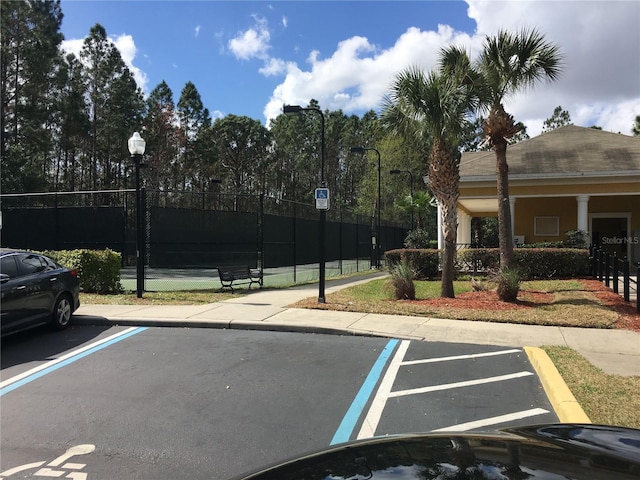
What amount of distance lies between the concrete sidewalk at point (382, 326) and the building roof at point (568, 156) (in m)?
12.6

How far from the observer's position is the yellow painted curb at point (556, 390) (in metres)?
4.52

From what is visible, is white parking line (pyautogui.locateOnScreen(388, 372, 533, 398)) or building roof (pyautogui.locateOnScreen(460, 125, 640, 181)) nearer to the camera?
white parking line (pyautogui.locateOnScreen(388, 372, 533, 398))

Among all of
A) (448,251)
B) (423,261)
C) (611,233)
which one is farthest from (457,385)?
(611,233)

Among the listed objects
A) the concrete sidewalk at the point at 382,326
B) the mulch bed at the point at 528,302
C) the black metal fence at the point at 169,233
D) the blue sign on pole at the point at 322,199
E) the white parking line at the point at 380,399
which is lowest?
the white parking line at the point at 380,399

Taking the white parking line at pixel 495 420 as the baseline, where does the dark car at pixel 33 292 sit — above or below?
above

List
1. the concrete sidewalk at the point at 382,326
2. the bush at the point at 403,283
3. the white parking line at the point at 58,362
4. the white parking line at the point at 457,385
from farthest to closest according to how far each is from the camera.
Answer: the bush at the point at 403,283
the concrete sidewalk at the point at 382,326
the white parking line at the point at 58,362
the white parking line at the point at 457,385

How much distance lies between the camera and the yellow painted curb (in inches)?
178

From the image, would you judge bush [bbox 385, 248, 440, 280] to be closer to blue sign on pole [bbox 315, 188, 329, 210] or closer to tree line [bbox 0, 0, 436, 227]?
tree line [bbox 0, 0, 436, 227]

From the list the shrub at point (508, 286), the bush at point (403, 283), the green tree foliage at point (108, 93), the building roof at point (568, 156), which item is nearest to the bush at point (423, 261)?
the building roof at point (568, 156)

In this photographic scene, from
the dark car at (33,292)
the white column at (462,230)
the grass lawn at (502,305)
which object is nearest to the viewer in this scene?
the dark car at (33,292)

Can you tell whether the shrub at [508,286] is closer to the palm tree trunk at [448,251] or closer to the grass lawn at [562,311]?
the grass lawn at [562,311]

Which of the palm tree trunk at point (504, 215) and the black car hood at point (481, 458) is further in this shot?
the palm tree trunk at point (504, 215)

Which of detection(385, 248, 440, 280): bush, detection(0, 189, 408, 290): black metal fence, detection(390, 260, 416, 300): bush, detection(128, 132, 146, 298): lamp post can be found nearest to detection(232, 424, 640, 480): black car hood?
detection(390, 260, 416, 300): bush

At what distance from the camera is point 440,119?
39.2ft
